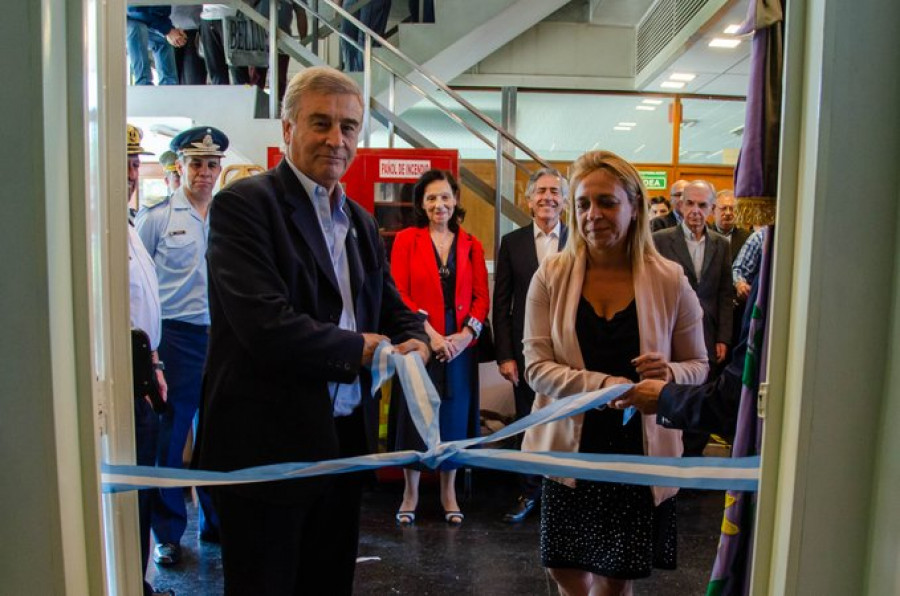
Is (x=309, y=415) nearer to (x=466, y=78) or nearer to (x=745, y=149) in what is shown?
(x=745, y=149)

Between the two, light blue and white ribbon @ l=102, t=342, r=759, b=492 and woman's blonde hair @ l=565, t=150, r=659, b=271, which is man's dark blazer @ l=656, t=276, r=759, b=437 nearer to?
light blue and white ribbon @ l=102, t=342, r=759, b=492

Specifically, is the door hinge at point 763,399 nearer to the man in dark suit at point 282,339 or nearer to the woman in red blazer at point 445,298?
the man in dark suit at point 282,339

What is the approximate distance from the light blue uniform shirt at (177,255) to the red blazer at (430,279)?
3.35 ft

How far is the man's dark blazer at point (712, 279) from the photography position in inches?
155

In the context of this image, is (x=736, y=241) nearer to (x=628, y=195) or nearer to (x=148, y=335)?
(x=628, y=195)

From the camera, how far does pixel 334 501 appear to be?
5.94ft

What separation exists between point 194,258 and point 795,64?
2.89 metres

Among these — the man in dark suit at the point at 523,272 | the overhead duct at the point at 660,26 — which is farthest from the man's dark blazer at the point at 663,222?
the overhead duct at the point at 660,26

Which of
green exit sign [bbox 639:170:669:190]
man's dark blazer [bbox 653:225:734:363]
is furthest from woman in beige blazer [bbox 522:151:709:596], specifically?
green exit sign [bbox 639:170:669:190]

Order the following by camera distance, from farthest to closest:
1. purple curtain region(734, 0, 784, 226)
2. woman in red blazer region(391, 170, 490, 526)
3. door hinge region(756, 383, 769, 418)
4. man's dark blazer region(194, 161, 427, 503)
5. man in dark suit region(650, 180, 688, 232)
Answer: man in dark suit region(650, 180, 688, 232)
woman in red blazer region(391, 170, 490, 526)
man's dark blazer region(194, 161, 427, 503)
purple curtain region(734, 0, 784, 226)
door hinge region(756, 383, 769, 418)

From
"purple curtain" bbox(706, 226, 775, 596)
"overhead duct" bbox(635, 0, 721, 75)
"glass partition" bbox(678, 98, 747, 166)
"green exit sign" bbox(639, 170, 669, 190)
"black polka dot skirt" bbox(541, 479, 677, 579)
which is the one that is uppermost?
"overhead duct" bbox(635, 0, 721, 75)

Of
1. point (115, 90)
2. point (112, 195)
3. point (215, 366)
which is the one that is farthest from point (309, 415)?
point (115, 90)

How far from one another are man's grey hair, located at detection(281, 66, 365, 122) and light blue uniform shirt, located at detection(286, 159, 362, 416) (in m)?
0.14

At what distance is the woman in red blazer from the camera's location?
3.77m
